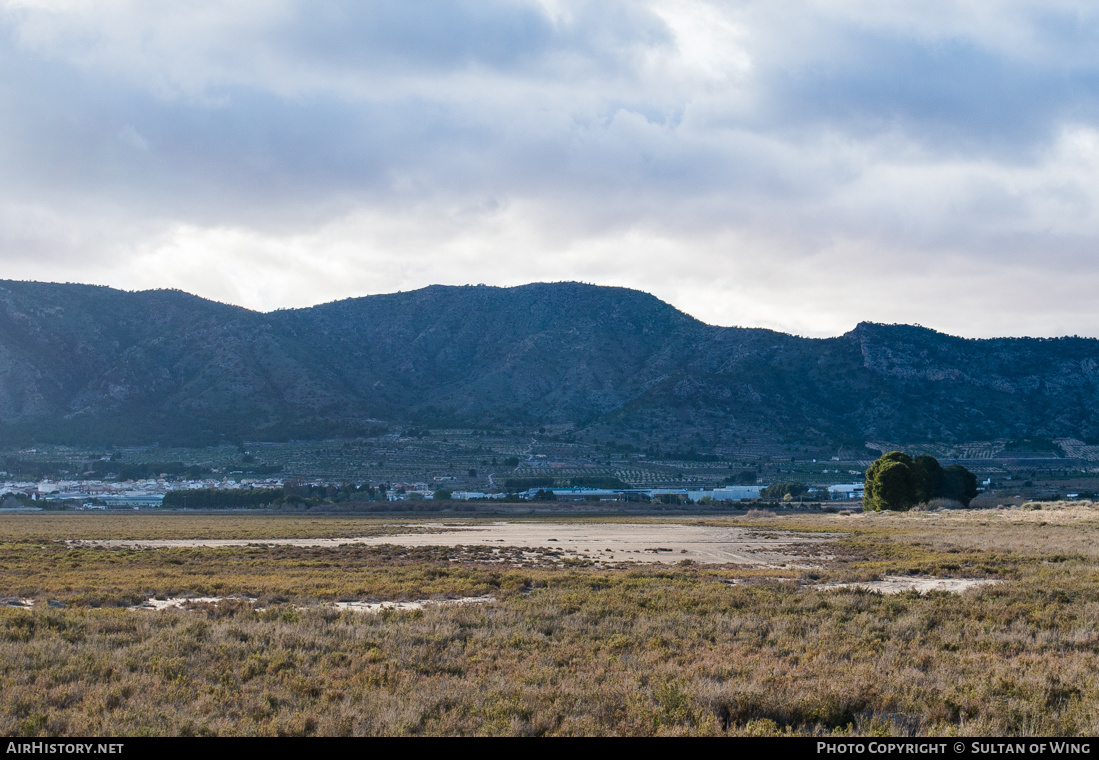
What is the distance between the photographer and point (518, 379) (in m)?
166

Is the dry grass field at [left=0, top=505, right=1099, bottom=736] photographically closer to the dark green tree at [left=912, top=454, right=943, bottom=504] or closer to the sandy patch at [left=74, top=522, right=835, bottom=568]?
the sandy patch at [left=74, top=522, right=835, bottom=568]

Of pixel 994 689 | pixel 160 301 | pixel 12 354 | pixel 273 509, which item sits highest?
pixel 160 301

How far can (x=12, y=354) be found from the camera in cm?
14100

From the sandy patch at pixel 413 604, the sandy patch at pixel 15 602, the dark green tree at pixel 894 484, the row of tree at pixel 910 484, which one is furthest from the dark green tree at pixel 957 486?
the sandy patch at pixel 15 602

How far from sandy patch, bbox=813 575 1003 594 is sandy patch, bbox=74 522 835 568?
5793 millimetres

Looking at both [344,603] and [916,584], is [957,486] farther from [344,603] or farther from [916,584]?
[344,603]

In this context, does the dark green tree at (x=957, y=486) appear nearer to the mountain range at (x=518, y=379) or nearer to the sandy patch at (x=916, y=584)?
the sandy patch at (x=916, y=584)

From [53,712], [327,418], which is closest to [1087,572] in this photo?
[53,712]

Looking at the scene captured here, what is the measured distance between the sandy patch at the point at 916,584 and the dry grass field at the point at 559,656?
0.78 metres

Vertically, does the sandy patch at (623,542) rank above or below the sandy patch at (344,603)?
below

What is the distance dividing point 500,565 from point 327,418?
118 meters

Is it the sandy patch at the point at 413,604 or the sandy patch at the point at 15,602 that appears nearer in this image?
the sandy patch at the point at 413,604

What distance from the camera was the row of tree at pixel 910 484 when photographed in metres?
67.1

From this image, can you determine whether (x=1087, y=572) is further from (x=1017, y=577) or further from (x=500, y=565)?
(x=500, y=565)
